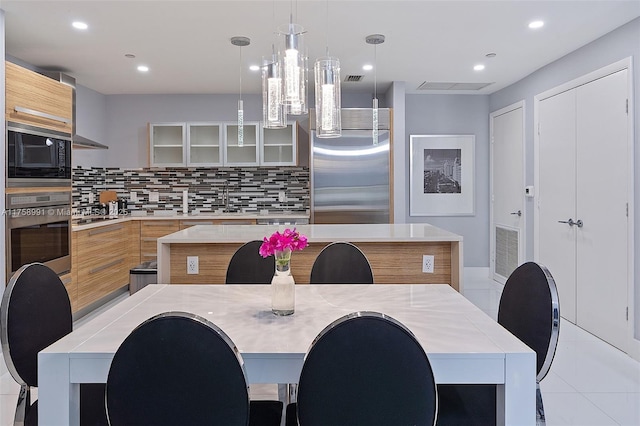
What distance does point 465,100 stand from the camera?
6.20 m

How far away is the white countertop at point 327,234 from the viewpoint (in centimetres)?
301

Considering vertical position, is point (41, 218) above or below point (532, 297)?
above

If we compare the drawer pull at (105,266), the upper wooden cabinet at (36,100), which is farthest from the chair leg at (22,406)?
the drawer pull at (105,266)

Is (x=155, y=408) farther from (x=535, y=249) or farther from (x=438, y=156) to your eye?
(x=438, y=156)

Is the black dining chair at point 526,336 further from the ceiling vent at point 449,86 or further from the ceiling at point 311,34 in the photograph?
the ceiling vent at point 449,86

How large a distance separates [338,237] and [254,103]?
3561 millimetres

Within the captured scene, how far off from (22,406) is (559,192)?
4.42 metres

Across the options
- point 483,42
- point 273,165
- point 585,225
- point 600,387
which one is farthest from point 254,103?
point 600,387

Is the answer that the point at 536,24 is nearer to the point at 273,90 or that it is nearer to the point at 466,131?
Answer: the point at 273,90

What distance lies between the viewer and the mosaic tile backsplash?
20.6 ft

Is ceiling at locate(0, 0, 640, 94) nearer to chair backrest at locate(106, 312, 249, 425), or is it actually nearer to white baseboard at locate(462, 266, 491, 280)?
white baseboard at locate(462, 266, 491, 280)

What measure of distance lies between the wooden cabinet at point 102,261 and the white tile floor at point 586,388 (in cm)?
148

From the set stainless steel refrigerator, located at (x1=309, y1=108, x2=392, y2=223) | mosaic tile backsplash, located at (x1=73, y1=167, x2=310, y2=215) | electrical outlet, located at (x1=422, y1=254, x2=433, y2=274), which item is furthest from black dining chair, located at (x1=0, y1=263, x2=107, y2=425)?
mosaic tile backsplash, located at (x1=73, y1=167, x2=310, y2=215)

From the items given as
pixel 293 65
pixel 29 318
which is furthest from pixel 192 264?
pixel 293 65
